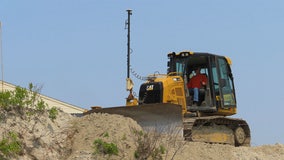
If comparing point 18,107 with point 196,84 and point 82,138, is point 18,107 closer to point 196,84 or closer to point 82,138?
point 82,138

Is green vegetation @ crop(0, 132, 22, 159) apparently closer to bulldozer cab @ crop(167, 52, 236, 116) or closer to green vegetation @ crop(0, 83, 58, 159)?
green vegetation @ crop(0, 83, 58, 159)

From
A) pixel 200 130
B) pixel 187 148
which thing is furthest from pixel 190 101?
pixel 187 148

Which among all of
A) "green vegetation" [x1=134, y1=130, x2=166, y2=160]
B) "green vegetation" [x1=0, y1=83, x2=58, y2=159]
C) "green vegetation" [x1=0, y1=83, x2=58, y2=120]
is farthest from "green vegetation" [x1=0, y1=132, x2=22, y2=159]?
"green vegetation" [x1=134, y1=130, x2=166, y2=160]

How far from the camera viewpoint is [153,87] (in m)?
18.2

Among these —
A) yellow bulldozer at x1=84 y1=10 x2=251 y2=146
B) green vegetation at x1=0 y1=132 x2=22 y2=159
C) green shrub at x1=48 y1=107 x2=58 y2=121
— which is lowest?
green vegetation at x1=0 y1=132 x2=22 y2=159

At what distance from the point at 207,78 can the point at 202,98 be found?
690 millimetres

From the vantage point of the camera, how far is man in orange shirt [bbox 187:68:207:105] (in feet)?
60.5

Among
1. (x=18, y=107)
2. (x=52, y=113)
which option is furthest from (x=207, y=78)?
(x=18, y=107)

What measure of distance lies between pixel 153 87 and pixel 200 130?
2062 millimetres

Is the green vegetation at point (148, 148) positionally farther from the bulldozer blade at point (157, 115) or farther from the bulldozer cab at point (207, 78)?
the bulldozer cab at point (207, 78)

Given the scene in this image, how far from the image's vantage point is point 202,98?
18.7 metres

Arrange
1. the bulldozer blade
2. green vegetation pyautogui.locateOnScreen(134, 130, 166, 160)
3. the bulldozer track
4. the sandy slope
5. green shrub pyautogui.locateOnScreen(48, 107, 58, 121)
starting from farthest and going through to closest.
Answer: the bulldozer track < the bulldozer blade < green shrub pyautogui.locateOnScreen(48, 107, 58, 121) < green vegetation pyautogui.locateOnScreen(134, 130, 166, 160) < the sandy slope

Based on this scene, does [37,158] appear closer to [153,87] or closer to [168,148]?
[168,148]

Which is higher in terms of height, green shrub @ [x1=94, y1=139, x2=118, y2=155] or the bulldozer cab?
the bulldozer cab
